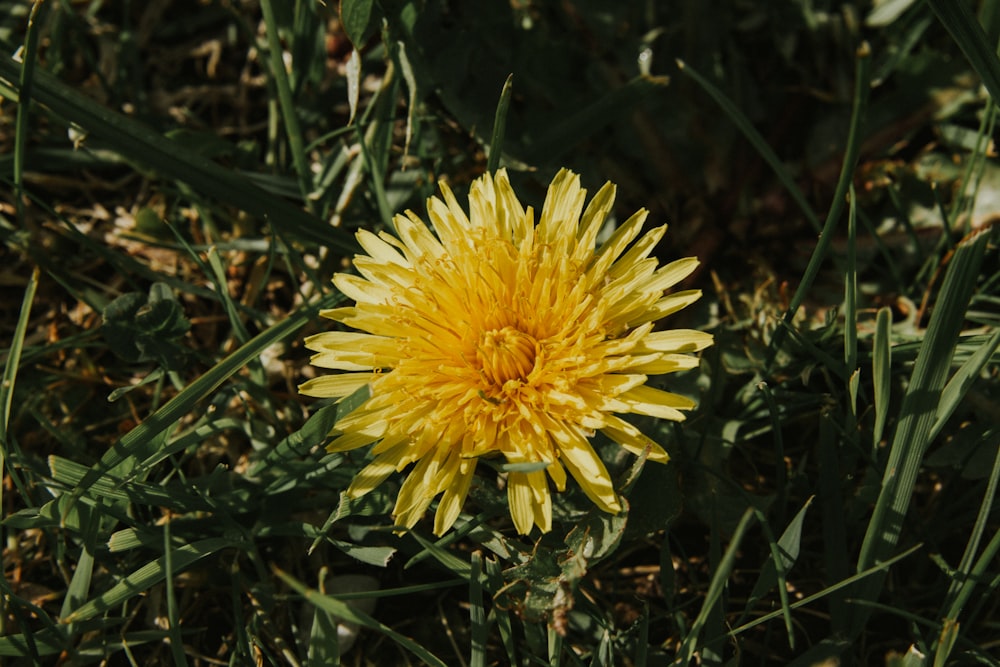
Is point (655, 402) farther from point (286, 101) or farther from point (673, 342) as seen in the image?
point (286, 101)

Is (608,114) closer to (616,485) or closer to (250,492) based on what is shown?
(616,485)

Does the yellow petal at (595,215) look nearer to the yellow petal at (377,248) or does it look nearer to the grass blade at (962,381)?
the yellow petal at (377,248)

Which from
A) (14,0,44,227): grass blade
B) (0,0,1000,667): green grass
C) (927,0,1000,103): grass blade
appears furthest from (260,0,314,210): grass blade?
(927,0,1000,103): grass blade

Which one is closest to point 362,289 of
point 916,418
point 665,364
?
point 665,364

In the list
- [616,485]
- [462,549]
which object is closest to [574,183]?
[616,485]

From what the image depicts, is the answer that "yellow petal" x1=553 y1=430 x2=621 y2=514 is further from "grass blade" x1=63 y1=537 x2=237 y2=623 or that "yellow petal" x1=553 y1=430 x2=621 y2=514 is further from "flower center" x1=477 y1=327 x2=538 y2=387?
"grass blade" x1=63 y1=537 x2=237 y2=623

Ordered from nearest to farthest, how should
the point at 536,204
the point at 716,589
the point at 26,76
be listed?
the point at 716,589, the point at 26,76, the point at 536,204

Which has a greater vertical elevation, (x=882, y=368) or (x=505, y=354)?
(x=505, y=354)

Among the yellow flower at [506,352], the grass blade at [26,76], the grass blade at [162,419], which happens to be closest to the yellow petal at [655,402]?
the yellow flower at [506,352]
